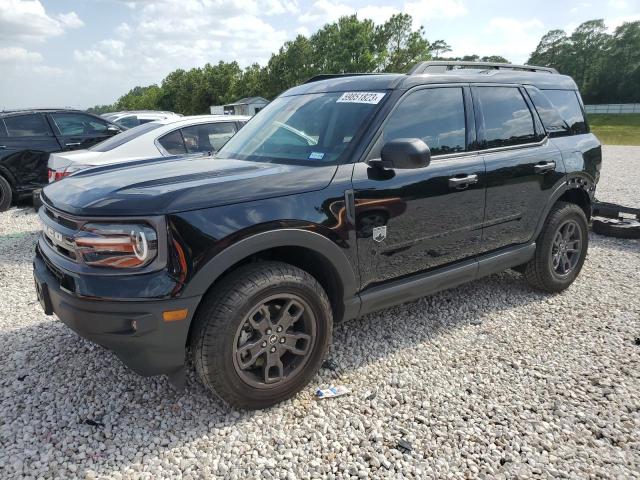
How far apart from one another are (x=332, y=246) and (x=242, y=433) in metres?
1.15

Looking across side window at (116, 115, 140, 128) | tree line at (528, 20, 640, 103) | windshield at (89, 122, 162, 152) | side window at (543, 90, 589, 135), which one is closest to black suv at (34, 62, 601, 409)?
side window at (543, 90, 589, 135)

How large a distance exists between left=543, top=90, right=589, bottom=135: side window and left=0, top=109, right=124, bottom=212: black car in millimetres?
8198

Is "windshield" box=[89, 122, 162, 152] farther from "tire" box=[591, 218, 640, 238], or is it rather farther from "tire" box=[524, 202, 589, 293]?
"tire" box=[591, 218, 640, 238]

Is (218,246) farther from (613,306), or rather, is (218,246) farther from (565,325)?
Answer: (613,306)

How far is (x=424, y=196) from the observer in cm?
318

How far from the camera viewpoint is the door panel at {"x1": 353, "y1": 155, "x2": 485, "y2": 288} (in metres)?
2.95

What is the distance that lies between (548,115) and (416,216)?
6.44 ft

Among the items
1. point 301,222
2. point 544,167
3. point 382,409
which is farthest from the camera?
point 544,167

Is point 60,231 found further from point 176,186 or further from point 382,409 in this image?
point 382,409

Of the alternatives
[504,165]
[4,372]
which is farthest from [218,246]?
[504,165]

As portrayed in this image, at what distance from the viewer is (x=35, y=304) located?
4.30 meters

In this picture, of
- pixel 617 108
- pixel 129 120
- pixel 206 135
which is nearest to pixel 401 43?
pixel 617 108

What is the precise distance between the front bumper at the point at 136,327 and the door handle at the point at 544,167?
2972mm

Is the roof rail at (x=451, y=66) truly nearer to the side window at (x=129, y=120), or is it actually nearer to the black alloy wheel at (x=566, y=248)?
the black alloy wheel at (x=566, y=248)
